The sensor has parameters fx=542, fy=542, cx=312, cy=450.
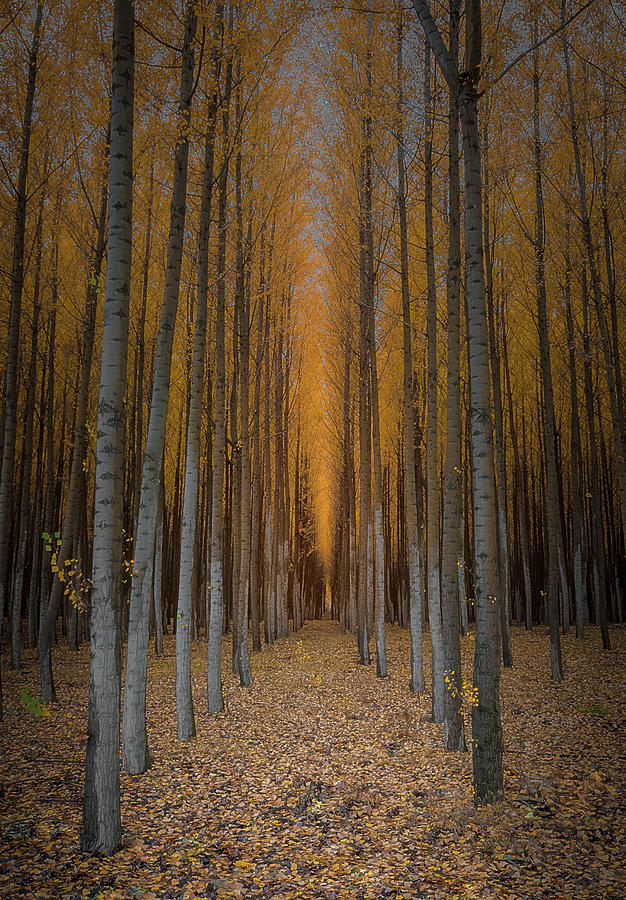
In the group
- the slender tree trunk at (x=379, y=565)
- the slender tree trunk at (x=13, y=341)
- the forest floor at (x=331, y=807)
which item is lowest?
the forest floor at (x=331, y=807)

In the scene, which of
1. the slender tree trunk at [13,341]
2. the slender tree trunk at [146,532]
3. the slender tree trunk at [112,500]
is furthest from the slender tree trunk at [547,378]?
the slender tree trunk at [13,341]

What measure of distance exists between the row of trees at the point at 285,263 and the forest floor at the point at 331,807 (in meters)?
0.41

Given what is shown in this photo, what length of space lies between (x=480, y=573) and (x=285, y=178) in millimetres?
8904

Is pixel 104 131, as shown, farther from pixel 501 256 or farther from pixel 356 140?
pixel 501 256

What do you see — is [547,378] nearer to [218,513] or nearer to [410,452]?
[410,452]

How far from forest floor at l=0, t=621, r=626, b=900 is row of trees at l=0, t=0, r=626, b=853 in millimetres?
410

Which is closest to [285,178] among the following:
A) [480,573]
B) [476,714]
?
[480,573]

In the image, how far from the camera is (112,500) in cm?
379

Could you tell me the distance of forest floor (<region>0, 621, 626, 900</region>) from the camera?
323cm

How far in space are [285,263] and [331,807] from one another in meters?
10.4

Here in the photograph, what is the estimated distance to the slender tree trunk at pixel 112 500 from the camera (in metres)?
3.54

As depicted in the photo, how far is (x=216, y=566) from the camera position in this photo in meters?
7.53

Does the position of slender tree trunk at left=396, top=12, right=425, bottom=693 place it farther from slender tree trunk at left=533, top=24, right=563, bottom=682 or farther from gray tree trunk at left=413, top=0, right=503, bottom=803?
gray tree trunk at left=413, top=0, right=503, bottom=803

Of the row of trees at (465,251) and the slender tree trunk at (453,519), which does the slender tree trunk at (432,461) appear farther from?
the slender tree trunk at (453,519)
